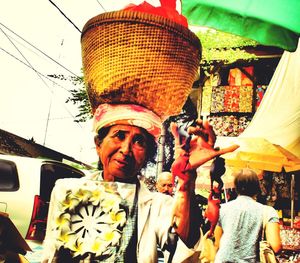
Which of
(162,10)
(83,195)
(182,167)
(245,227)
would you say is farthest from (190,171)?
(245,227)

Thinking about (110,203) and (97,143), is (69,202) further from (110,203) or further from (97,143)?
(97,143)

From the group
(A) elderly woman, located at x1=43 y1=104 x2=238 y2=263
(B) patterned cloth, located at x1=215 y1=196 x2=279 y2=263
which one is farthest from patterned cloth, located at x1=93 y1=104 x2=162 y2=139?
(B) patterned cloth, located at x1=215 y1=196 x2=279 y2=263

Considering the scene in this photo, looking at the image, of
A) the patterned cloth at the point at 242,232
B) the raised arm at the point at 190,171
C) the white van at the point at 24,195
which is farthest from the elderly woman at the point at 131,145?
the white van at the point at 24,195

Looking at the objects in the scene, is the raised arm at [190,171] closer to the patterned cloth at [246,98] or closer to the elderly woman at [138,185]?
the elderly woman at [138,185]

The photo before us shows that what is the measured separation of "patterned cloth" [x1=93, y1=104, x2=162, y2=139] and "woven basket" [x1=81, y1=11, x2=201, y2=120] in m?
0.03

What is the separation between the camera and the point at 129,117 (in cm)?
199

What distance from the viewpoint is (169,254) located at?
1.73m

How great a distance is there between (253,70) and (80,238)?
30.2ft

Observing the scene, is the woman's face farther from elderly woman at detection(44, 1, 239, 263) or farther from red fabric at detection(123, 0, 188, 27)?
red fabric at detection(123, 0, 188, 27)

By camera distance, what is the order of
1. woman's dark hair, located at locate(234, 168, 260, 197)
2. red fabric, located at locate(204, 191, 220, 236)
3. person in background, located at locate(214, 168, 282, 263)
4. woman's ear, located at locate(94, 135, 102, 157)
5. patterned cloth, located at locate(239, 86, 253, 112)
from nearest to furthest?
red fabric, located at locate(204, 191, 220, 236) → woman's ear, located at locate(94, 135, 102, 157) → person in background, located at locate(214, 168, 282, 263) → woman's dark hair, located at locate(234, 168, 260, 197) → patterned cloth, located at locate(239, 86, 253, 112)

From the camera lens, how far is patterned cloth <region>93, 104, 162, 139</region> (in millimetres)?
1993

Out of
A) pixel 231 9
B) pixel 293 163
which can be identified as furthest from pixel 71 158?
pixel 231 9

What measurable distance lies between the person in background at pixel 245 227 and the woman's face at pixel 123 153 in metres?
1.91

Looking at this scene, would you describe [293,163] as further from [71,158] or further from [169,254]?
[71,158]
